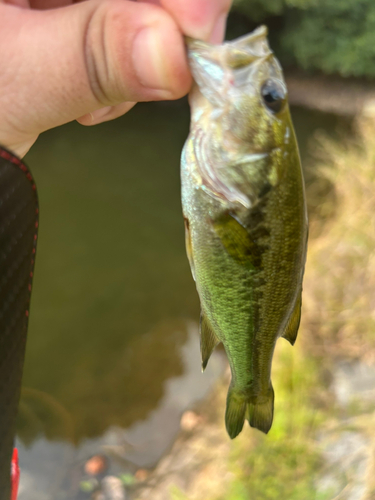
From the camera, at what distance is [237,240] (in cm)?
98

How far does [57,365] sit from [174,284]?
1.78 meters

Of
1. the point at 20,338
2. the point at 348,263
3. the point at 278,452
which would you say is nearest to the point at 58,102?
the point at 20,338

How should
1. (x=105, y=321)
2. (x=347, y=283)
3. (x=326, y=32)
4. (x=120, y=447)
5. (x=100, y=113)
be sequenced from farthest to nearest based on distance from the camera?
1. (x=326, y=32)
2. (x=105, y=321)
3. (x=120, y=447)
4. (x=347, y=283)
5. (x=100, y=113)

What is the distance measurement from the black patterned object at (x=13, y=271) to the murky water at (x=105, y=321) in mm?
2284

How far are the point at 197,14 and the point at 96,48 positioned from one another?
10.6 inches

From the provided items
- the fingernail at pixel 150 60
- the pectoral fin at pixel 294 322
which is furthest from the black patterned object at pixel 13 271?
the pectoral fin at pixel 294 322

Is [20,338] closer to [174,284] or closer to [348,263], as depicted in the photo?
[348,263]

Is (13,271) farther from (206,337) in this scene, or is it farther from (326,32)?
(326,32)

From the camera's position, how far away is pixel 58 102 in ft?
3.25

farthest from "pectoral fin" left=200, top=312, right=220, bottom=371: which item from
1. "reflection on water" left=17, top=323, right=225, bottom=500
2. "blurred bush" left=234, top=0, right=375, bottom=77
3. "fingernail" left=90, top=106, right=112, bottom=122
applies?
"blurred bush" left=234, top=0, right=375, bottom=77

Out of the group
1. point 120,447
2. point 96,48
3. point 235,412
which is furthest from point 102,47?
point 120,447

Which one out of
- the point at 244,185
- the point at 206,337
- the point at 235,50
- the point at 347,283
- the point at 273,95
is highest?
the point at 235,50

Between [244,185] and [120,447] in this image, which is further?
[120,447]

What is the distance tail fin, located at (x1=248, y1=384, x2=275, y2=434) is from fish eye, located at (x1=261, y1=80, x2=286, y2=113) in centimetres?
91
